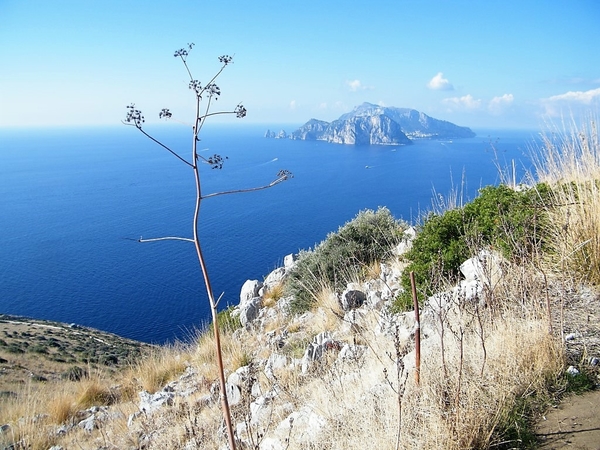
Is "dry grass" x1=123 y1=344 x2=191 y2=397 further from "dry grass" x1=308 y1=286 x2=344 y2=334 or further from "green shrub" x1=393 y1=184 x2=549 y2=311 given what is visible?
"green shrub" x1=393 y1=184 x2=549 y2=311

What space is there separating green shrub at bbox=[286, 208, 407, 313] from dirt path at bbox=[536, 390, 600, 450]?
4.89 metres

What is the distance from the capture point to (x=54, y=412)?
538 centimetres

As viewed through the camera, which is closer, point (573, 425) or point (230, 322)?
point (573, 425)

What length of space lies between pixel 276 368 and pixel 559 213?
11.9 feet

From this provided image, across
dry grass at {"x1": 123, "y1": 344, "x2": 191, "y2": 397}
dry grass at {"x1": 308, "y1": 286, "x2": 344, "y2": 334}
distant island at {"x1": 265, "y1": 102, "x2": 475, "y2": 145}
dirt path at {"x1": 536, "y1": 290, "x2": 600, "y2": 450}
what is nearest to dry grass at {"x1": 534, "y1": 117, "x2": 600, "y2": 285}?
dirt path at {"x1": 536, "y1": 290, "x2": 600, "y2": 450}

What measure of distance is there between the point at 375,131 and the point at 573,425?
126601 mm

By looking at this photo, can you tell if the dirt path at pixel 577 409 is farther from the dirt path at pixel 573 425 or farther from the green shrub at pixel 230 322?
the green shrub at pixel 230 322

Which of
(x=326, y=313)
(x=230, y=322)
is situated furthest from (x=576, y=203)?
(x=230, y=322)

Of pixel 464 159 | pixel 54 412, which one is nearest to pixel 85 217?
pixel 54 412

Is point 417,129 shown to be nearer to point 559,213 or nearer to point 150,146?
point 150,146

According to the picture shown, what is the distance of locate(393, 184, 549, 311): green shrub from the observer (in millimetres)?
4672

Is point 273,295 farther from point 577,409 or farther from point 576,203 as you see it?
point 577,409

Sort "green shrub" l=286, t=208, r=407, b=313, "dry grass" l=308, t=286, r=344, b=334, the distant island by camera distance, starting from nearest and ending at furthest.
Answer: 1. "dry grass" l=308, t=286, r=344, b=334
2. "green shrub" l=286, t=208, r=407, b=313
3. the distant island

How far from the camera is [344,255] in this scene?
27.4ft
